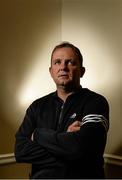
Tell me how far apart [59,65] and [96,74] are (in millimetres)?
685

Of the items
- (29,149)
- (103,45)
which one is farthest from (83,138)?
(103,45)

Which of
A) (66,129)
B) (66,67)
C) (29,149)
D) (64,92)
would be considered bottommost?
(29,149)

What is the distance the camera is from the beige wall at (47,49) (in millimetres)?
2371

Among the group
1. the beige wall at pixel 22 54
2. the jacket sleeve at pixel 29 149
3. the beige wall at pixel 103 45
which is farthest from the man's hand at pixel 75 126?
the beige wall at pixel 22 54

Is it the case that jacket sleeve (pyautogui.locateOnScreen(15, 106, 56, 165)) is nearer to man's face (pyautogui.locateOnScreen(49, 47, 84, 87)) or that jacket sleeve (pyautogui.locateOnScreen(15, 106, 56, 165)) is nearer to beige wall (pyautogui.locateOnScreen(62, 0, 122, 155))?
man's face (pyautogui.locateOnScreen(49, 47, 84, 87))

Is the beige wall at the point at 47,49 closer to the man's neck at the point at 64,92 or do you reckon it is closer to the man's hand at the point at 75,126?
the man's neck at the point at 64,92

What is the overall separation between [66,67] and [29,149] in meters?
0.51

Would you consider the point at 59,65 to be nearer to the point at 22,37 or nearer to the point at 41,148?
the point at 41,148

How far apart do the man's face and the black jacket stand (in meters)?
0.09

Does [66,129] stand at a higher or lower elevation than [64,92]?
lower

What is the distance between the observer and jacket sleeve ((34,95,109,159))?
1.63m

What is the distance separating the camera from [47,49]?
2.69 m

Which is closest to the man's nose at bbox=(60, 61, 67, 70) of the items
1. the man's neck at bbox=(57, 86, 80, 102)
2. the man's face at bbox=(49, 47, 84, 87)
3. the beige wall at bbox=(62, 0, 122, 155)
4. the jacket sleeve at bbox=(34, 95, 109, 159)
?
the man's face at bbox=(49, 47, 84, 87)

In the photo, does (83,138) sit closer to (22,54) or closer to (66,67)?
(66,67)
